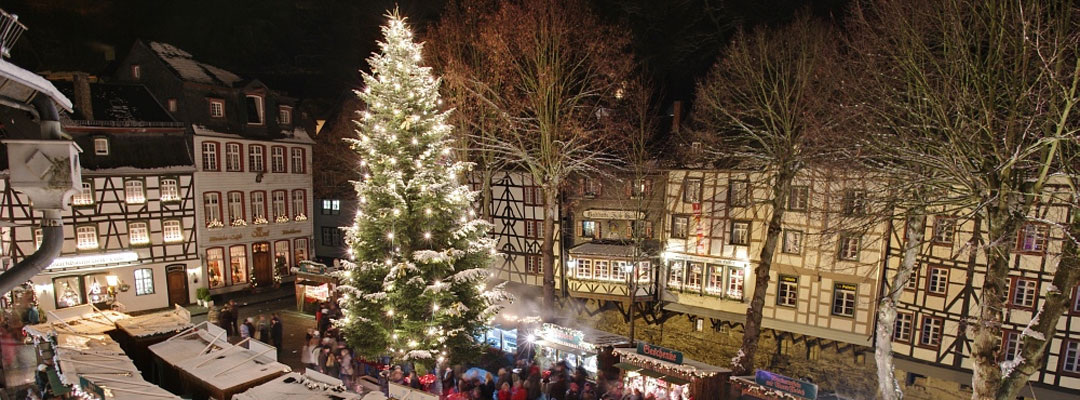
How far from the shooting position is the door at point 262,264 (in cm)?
2872

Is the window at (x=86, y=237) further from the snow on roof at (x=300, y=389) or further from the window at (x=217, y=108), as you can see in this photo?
the snow on roof at (x=300, y=389)

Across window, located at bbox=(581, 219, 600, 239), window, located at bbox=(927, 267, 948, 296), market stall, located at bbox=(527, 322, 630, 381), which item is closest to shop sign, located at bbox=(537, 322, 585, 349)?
market stall, located at bbox=(527, 322, 630, 381)

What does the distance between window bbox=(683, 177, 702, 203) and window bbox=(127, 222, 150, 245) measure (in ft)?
78.1

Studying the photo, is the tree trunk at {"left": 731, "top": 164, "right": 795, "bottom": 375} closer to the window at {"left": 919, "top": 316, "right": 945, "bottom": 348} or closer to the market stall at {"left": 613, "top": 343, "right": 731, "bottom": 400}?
the market stall at {"left": 613, "top": 343, "right": 731, "bottom": 400}

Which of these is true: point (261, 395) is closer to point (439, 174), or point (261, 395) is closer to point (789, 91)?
point (439, 174)

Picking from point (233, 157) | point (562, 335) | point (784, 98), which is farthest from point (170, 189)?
point (784, 98)

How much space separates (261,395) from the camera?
1022 cm

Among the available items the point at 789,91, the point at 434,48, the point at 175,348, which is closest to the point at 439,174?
the point at 175,348

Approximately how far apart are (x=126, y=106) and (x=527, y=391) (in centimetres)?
2272

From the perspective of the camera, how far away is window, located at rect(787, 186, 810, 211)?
21.2 meters

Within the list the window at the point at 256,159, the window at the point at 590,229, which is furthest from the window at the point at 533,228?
the window at the point at 256,159

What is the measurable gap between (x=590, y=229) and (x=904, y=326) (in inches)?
509

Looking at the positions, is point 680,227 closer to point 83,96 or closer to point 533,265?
point 533,265

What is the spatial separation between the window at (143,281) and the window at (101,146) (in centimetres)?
525
